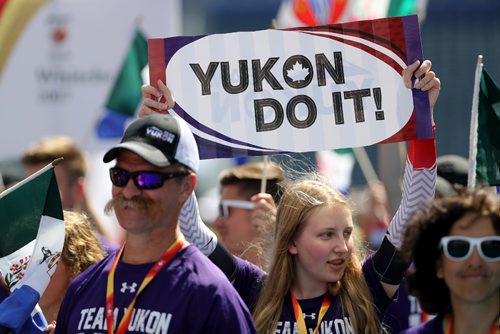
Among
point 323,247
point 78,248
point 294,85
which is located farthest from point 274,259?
point 78,248

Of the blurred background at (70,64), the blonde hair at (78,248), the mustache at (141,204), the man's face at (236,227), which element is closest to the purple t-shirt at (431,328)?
the mustache at (141,204)

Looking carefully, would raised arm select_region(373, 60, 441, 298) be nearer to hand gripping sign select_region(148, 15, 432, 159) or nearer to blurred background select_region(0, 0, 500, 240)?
hand gripping sign select_region(148, 15, 432, 159)

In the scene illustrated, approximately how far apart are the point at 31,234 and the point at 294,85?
1301mm

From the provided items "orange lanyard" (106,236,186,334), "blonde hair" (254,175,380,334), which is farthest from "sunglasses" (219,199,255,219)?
"orange lanyard" (106,236,186,334)

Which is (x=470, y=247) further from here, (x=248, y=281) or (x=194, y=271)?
(x=248, y=281)

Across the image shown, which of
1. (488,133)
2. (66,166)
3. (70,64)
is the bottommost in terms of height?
(488,133)

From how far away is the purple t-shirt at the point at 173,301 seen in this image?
3.83 meters

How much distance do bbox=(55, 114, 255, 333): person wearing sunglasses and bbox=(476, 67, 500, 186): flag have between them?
169cm

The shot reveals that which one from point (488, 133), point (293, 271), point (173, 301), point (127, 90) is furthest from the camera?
point (127, 90)

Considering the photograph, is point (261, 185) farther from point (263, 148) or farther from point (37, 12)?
point (37, 12)

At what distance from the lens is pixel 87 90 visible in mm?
10023

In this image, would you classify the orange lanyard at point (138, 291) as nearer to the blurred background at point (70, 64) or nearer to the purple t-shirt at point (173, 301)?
the purple t-shirt at point (173, 301)

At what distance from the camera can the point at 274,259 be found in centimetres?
498

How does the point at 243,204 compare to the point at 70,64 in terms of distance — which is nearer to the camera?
the point at 243,204
